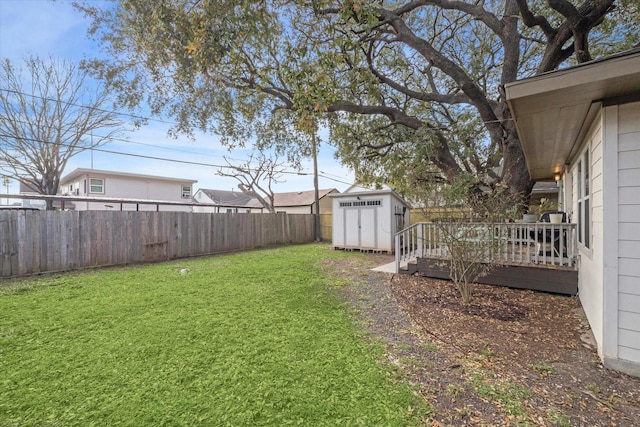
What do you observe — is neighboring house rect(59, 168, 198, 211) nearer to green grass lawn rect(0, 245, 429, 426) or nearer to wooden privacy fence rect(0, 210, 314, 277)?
wooden privacy fence rect(0, 210, 314, 277)

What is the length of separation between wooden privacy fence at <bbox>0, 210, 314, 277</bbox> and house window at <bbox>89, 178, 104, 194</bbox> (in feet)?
33.1

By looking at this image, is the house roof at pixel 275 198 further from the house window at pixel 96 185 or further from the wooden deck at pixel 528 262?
the wooden deck at pixel 528 262

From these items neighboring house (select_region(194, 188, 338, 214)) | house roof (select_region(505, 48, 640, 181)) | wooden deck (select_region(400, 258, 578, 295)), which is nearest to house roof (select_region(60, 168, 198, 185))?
neighboring house (select_region(194, 188, 338, 214))

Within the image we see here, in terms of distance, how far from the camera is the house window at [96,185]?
52.0ft

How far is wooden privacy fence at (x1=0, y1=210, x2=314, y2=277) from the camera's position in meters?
6.47

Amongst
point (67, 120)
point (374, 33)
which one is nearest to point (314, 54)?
point (374, 33)

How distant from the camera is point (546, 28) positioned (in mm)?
6082

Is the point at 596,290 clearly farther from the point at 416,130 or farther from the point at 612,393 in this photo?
the point at 416,130

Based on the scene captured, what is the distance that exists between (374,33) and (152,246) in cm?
849

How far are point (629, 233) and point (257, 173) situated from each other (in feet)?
50.4

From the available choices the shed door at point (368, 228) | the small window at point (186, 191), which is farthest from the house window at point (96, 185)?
the shed door at point (368, 228)

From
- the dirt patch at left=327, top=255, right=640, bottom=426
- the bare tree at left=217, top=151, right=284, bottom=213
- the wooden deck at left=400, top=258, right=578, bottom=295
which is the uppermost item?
the bare tree at left=217, top=151, right=284, bottom=213

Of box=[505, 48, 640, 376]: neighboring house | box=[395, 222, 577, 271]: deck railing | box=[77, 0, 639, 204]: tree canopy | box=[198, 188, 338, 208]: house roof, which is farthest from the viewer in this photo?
box=[198, 188, 338, 208]: house roof

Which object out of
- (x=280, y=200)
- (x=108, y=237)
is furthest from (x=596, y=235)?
(x=280, y=200)
